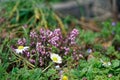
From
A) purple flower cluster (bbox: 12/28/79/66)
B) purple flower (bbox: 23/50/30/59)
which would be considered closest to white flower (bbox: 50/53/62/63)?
purple flower cluster (bbox: 12/28/79/66)

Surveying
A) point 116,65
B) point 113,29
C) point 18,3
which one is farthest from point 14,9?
point 116,65

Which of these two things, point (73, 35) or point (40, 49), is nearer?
point (40, 49)

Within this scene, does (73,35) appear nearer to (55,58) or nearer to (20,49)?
(55,58)

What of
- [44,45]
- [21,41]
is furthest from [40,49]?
[21,41]

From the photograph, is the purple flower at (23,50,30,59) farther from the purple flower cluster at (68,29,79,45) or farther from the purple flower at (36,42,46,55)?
the purple flower cluster at (68,29,79,45)

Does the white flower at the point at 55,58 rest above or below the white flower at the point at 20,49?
below

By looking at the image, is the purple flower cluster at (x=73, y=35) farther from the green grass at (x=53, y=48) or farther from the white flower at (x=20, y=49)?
the white flower at (x=20, y=49)

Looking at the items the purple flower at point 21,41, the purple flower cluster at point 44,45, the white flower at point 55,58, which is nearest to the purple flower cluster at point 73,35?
the purple flower cluster at point 44,45

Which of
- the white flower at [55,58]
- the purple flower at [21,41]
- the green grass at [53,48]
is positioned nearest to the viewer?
the green grass at [53,48]

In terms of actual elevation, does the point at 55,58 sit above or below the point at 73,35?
below

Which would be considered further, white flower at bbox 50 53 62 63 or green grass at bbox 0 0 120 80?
white flower at bbox 50 53 62 63

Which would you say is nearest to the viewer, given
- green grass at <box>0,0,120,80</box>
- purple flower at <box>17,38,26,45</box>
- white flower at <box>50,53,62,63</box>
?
green grass at <box>0,0,120,80</box>
